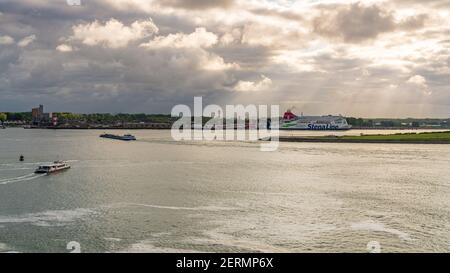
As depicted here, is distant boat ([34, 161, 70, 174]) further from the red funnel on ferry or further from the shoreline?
the red funnel on ferry

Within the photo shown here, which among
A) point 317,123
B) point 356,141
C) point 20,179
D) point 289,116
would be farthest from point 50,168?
point 289,116

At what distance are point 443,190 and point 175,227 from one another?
822 inches

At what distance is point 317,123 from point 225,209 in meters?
142

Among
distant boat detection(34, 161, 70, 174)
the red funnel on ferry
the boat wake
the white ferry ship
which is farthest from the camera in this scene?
the red funnel on ferry

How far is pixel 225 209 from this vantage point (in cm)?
2498

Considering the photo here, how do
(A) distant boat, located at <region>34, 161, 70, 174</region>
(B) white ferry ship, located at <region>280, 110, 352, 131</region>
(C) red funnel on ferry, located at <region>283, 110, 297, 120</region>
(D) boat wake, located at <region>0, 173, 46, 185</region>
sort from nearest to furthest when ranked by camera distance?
1. (D) boat wake, located at <region>0, 173, 46, 185</region>
2. (A) distant boat, located at <region>34, 161, 70, 174</region>
3. (B) white ferry ship, located at <region>280, 110, 352, 131</region>
4. (C) red funnel on ferry, located at <region>283, 110, 297, 120</region>

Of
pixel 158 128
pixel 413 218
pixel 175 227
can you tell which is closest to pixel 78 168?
pixel 175 227

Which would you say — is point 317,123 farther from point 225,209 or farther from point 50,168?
point 225,209

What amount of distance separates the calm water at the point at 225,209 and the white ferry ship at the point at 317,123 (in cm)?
11843

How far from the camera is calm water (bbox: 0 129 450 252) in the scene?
61.2 ft

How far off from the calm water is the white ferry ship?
118427 millimetres

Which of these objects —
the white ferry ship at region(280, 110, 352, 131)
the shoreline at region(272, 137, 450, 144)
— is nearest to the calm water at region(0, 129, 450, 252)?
the shoreline at region(272, 137, 450, 144)
